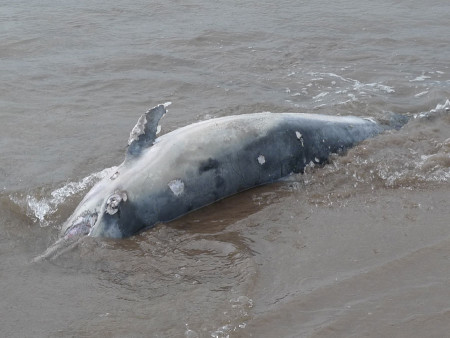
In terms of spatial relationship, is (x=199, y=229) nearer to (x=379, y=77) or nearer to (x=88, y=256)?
(x=88, y=256)

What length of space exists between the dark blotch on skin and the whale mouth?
1.01m

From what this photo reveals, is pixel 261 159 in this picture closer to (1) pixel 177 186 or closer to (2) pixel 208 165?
(2) pixel 208 165

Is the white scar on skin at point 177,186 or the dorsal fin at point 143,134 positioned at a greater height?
the dorsal fin at point 143,134

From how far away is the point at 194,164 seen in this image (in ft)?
20.0

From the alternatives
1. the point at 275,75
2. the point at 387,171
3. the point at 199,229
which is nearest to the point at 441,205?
the point at 387,171

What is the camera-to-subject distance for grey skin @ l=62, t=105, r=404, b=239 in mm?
5777

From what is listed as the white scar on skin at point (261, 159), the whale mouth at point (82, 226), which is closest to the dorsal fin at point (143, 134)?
the whale mouth at point (82, 226)

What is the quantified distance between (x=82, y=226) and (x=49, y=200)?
0.83 metres

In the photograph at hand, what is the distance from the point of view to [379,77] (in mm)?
9625

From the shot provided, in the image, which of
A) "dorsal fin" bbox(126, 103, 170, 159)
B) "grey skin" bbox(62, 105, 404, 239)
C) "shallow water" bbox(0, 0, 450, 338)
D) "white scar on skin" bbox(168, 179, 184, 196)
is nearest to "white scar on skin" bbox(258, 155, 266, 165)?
"grey skin" bbox(62, 105, 404, 239)

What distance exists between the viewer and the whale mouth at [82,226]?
5727 millimetres

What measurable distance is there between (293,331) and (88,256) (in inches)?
77.2

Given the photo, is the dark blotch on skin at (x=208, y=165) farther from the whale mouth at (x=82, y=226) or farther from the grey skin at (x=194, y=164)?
the whale mouth at (x=82, y=226)

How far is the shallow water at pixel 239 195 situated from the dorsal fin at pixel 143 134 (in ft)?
2.57
